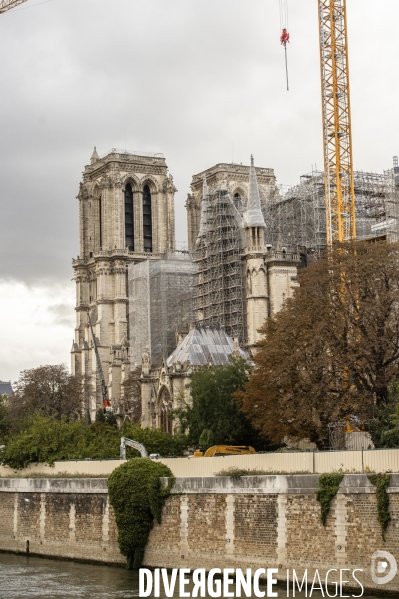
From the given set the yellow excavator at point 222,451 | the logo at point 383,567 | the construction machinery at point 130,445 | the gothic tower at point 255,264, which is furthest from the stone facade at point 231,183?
the logo at point 383,567

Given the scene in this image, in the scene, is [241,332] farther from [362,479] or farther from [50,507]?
[362,479]

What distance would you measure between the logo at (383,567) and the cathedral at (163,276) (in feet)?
124

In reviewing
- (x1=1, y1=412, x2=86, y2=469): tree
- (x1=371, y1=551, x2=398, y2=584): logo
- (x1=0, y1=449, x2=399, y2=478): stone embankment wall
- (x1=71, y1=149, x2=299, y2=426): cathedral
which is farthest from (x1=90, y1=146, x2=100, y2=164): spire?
(x1=371, y1=551, x2=398, y2=584): logo

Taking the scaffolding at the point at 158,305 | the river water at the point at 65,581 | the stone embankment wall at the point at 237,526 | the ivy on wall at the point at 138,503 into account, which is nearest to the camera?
the stone embankment wall at the point at 237,526

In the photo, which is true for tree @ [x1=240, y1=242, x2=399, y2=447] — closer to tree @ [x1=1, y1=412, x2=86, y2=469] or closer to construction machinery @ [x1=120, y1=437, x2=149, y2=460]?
construction machinery @ [x1=120, y1=437, x2=149, y2=460]

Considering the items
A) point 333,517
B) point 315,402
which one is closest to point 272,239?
point 315,402

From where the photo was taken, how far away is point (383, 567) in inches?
1193

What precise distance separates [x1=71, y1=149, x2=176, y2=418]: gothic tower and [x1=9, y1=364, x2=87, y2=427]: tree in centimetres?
1728

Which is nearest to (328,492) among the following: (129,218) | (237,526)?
(237,526)

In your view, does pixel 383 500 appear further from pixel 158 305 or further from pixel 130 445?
pixel 158 305

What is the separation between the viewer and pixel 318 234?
90.9 metres

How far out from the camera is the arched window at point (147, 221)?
370 ft

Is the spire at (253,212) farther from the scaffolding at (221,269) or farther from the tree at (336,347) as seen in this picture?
the tree at (336,347)

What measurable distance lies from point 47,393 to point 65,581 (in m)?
47.2
